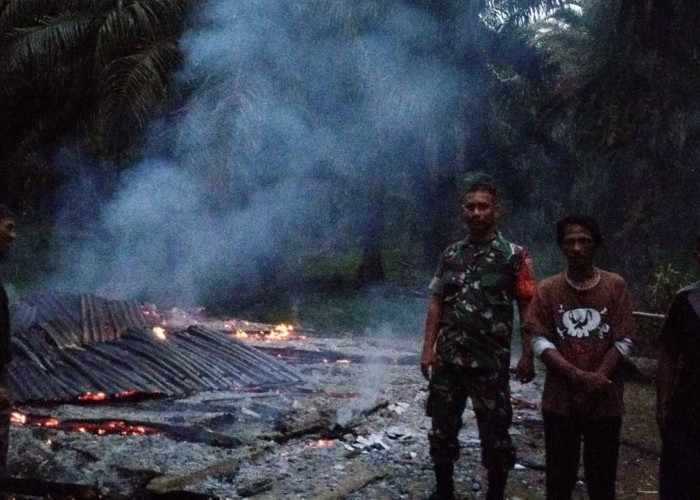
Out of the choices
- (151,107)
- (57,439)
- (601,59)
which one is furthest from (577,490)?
(151,107)

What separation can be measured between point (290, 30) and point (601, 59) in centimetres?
532

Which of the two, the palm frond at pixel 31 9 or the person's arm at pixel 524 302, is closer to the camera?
the person's arm at pixel 524 302

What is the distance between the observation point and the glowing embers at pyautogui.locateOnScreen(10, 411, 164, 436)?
6105 mm

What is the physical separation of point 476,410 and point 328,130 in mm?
11542

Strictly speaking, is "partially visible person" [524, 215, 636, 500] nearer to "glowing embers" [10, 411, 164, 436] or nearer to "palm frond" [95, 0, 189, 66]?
"glowing embers" [10, 411, 164, 436]

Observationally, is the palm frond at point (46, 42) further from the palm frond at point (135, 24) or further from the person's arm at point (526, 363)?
the person's arm at point (526, 363)

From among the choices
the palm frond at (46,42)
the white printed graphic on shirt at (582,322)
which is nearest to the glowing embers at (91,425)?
the white printed graphic on shirt at (582,322)

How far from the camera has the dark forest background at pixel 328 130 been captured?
38.9 feet

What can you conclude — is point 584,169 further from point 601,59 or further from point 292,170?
point 292,170

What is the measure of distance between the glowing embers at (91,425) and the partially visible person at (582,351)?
11.6 ft

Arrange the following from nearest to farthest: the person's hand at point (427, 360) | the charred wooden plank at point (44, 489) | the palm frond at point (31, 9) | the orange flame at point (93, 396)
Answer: the person's hand at point (427, 360) → the charred wooden plank at point (44, 489) → the orange flame at point (93, 396) → the palm frond at point (31, 9)

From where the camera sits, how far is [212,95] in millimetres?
12336

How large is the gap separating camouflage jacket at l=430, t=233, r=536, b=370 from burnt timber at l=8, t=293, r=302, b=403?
4.12 meters

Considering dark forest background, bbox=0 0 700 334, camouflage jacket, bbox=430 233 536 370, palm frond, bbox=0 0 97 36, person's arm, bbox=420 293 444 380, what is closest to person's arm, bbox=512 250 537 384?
camouflage jacket, bbox=430 233 536 370
